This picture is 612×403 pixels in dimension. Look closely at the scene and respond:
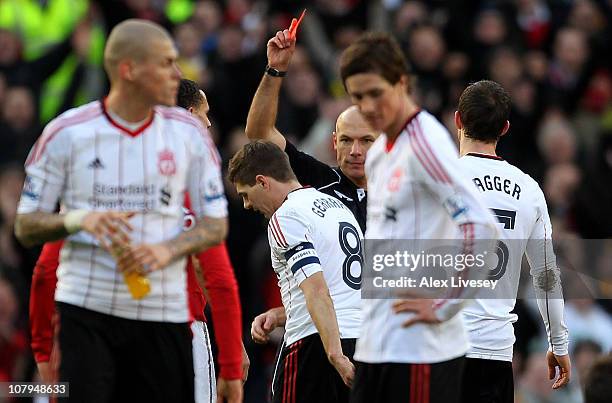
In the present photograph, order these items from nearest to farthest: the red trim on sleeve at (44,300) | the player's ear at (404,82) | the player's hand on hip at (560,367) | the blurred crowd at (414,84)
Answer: the player's ear at (404,82)
the red trim on sleeve at (44,300)
the player's hand on hip at (560,367)
the blurred crowd at (414,84)

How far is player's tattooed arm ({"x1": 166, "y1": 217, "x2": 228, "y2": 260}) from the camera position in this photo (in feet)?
21.1

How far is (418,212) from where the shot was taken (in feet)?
21.3

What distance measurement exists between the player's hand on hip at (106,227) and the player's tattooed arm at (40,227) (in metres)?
0.22

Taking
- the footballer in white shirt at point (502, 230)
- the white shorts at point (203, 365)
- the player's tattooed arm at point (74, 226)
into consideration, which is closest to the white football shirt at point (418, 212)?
the player's tattooed arm at point (74, 226)

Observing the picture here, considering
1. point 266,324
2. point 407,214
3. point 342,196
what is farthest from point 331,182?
point 407,214

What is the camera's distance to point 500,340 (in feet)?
26.3

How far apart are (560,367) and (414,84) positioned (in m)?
5.19

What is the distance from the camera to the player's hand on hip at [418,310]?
639 cm

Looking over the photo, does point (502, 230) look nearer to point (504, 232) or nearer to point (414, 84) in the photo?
point (504, 232)

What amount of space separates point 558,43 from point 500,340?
997 cm

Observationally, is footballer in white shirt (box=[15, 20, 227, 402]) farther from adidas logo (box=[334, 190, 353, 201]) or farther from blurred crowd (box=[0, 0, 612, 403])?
blurred crowd (box=[0, 0, 612, 403])

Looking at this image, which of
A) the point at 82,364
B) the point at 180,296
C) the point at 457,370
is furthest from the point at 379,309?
the point at 82,364

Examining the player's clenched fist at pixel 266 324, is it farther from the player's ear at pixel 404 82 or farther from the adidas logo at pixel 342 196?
the player's ear at pixel 404 82

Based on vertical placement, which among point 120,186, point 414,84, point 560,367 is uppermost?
point 414,84
